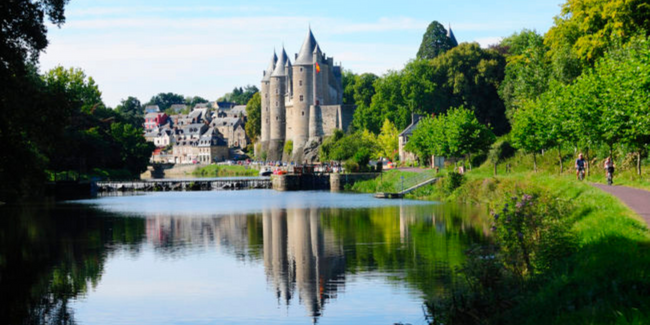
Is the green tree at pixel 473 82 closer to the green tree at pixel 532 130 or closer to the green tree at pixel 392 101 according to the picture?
the green tree at pixel 392 101

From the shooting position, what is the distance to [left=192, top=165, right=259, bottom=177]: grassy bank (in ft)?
313

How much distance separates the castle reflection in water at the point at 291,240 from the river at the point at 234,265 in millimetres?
53

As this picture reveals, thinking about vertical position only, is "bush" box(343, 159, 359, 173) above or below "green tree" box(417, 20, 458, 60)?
below

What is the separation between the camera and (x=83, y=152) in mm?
67312

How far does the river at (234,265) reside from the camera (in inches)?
596

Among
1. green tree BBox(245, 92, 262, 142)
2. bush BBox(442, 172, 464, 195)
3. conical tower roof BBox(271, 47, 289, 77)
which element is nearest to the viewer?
bush BBox(442, 172, 464, 195)

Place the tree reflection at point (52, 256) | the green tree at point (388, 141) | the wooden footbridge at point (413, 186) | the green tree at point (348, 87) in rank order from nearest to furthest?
the tree reflection at point (52, 256)
the wooden footbridge at point (413, 186)
the green tree at point (388, 141)
the green tree at point (348, 87)

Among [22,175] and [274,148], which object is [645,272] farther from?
[274,148]

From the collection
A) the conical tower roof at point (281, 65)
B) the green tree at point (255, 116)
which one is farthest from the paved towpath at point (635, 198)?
the green tree at point (255, 116)

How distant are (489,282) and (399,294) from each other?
11.7 ft

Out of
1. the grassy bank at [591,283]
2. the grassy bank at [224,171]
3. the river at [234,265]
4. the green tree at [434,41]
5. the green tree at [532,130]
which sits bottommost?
the river at [234,265]

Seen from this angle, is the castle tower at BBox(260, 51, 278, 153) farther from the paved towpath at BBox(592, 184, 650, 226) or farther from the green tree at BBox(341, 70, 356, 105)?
the paved towpath at BBox(592, 184, 650, 226)

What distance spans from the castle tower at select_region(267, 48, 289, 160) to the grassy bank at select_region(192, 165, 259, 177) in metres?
5.08

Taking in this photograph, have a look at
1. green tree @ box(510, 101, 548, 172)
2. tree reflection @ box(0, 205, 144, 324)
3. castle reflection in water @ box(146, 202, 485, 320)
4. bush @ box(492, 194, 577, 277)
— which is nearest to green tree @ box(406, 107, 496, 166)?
green tree @ box(510, 101, 548, 172)
